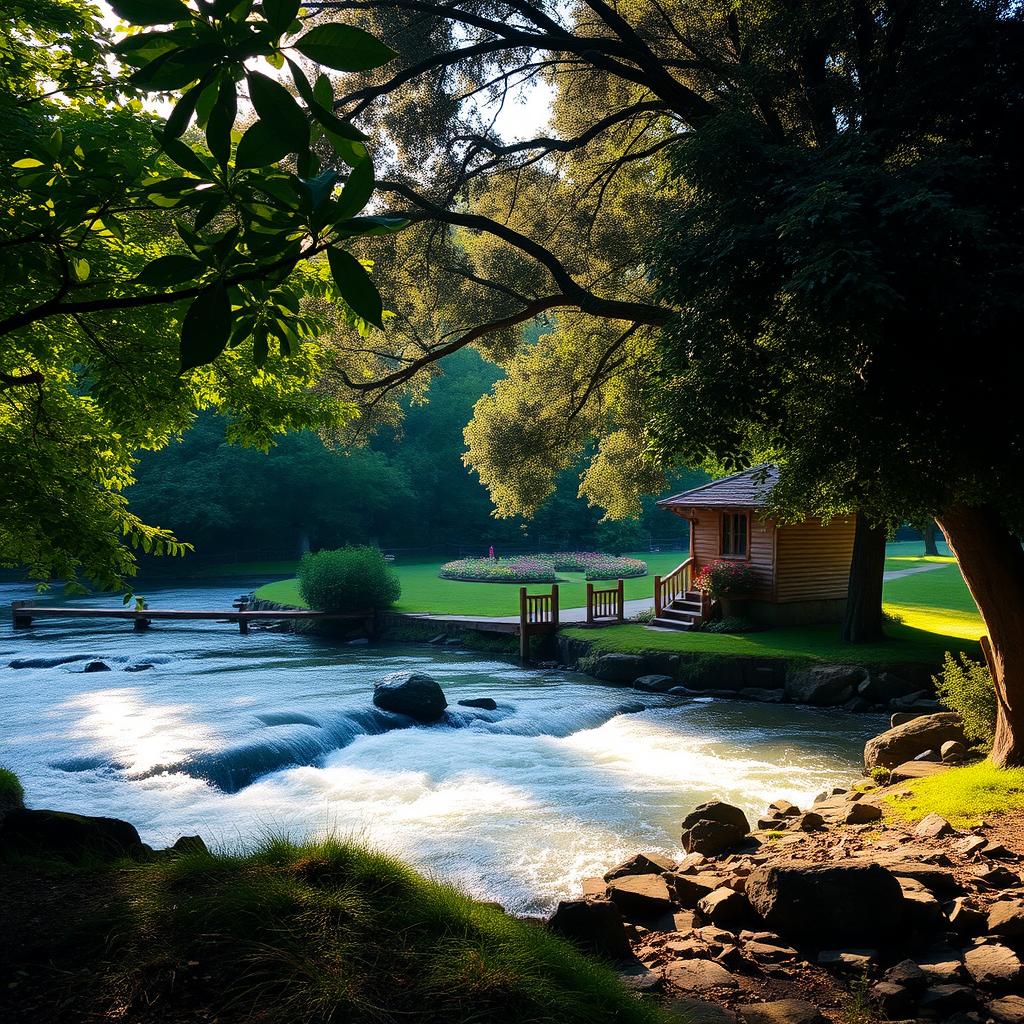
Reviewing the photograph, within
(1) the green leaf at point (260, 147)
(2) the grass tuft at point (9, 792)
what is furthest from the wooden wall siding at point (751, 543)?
(1) the green leaf at point (260, 147)

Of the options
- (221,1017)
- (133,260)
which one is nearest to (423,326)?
(133,260)

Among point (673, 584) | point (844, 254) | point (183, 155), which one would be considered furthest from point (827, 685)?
point (183, 155)

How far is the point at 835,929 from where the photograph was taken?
6.01 metres

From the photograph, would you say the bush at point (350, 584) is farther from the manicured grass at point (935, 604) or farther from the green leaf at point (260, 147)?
the green leaf at point (260, 147)

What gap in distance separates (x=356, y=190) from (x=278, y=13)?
0.82 ft

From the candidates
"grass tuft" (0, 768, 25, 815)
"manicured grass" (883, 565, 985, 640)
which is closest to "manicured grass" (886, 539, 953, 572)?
"manicured grass" (883, 565, 985, 640)

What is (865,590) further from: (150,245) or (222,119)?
(222,119)

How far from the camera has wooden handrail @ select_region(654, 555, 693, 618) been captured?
25.1 m

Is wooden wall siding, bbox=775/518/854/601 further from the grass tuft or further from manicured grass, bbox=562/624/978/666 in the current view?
the grass tuft

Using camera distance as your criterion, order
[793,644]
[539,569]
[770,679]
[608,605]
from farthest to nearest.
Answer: [539,569]
[608,605]
[793,644]
[770,679]

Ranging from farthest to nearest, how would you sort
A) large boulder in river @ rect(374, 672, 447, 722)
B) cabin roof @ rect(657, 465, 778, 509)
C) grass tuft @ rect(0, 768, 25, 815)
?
cabin roof @ rect(657, 465, 778, 509) < large boulder in river @ rect(374, 672, 447, 722) < grass tuft @ rect(0, 768, 25, 815)

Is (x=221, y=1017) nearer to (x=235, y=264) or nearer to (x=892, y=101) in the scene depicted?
(x=235, y=264)

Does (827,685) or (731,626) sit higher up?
(731,626)

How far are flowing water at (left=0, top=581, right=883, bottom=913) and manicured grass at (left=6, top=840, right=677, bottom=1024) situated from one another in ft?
9.91
